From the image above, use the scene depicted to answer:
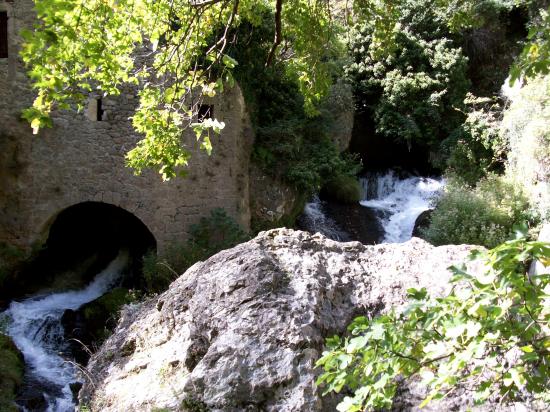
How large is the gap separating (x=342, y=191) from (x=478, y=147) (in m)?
4.29

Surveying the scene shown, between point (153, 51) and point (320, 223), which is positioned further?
point (320, 223)

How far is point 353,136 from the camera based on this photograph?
17734 mm

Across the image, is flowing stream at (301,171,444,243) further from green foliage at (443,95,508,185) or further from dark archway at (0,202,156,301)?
dark archway at (0,202,156,301)

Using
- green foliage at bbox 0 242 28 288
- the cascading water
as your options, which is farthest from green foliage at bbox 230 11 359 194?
green foliage at bbox 0 242 28 288

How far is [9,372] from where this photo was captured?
724 centimetres

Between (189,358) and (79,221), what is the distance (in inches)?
381

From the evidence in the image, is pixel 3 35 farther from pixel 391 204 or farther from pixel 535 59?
pixel 391 204

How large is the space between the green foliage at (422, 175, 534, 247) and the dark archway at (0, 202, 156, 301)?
609cm

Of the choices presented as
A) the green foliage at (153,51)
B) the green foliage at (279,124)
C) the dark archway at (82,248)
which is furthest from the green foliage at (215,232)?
the green foliage at (153,51)

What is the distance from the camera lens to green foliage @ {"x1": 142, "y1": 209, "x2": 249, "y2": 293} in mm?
9430

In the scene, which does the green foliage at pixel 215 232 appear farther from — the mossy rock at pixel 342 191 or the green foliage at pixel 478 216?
the mossy rock at pixel 342 191

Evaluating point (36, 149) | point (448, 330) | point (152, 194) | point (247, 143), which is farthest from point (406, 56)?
point (448, 330)

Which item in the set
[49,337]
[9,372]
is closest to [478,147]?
[49,337]

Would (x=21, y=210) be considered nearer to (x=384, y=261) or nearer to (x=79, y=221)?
(x=79, y=221)
